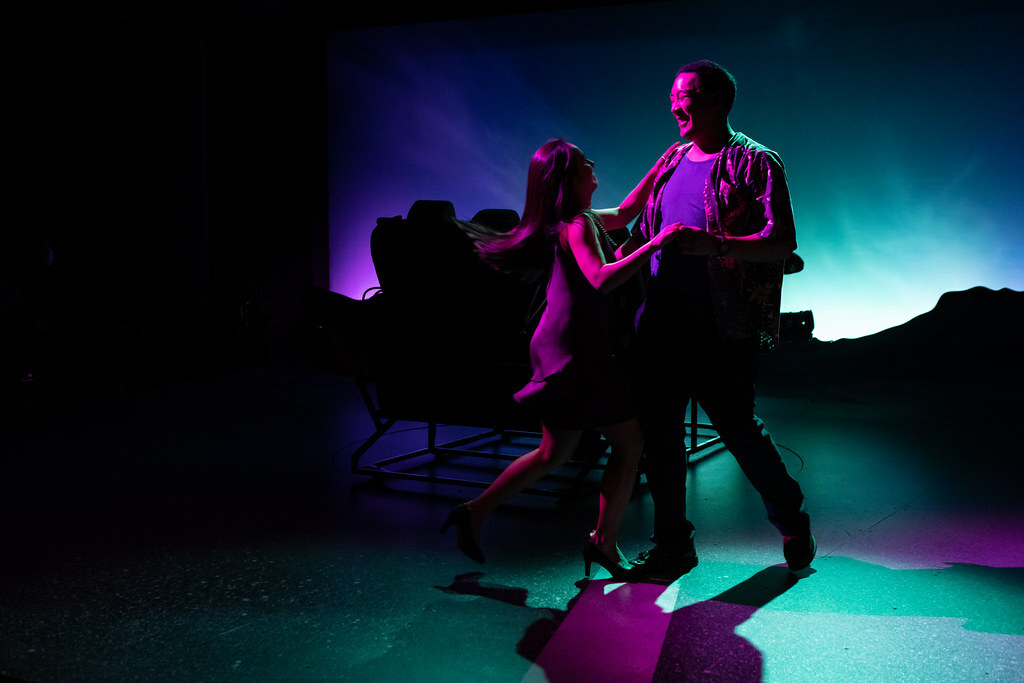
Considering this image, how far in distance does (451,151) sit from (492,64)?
955 mm

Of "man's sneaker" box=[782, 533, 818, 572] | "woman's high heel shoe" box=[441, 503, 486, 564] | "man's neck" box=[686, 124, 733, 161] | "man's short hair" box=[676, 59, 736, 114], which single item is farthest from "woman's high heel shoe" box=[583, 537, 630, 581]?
"man's short hair" box=[676, 59, 736, 114]

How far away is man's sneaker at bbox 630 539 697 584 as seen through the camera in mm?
2514

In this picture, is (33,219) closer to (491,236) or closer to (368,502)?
(368,502)

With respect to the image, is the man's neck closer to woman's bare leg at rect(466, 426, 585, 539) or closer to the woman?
the woman

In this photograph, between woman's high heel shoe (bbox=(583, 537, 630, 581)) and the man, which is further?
woman's high heel shoe (bbox=(583, 537, 630, 581))

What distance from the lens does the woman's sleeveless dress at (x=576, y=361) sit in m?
2.32

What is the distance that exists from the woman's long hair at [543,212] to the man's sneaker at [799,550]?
1.10 meters

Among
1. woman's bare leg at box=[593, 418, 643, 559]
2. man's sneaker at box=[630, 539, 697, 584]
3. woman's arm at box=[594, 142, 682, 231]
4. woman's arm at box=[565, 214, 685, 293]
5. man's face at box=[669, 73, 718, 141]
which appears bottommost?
man's sneaker at box=[630, 539, 697, 584]

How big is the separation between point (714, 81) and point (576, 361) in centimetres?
84

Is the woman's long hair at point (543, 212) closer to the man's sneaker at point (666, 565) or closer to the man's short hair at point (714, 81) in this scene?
the man's short hair at point (714, 81)

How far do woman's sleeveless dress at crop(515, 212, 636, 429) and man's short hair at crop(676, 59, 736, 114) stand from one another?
462 mm

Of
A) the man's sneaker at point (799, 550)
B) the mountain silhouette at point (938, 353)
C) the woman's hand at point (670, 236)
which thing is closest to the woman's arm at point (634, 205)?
the woman's hand at point (670, 236)

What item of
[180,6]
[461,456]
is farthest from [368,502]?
[180,6]

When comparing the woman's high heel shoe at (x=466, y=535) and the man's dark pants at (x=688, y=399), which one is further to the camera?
the woman's high heel shoe at (x=466, y=535)
